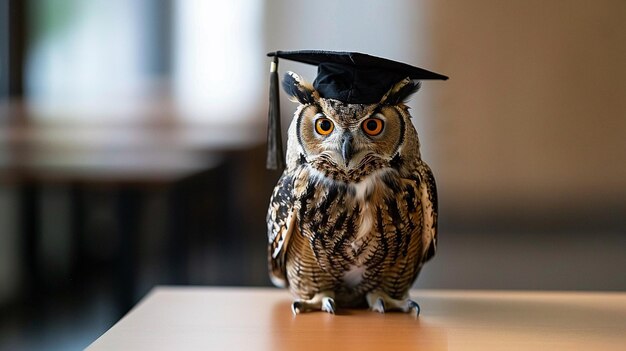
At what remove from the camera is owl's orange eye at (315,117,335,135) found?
0.92 m

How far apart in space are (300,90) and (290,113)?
6.28 ft

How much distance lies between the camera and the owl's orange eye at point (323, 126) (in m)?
0.92

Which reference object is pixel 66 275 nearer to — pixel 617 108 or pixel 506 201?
pixel 506 201

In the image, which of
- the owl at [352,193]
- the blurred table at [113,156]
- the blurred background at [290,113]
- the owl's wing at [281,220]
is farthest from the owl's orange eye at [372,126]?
the blurred background at [290,113]

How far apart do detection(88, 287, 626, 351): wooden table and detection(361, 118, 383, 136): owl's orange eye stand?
0.24 meters

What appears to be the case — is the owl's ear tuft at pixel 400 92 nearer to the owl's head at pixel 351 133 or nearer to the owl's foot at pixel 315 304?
the owl's head at pixel 351 133

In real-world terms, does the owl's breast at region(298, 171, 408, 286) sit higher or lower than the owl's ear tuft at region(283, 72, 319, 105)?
lower

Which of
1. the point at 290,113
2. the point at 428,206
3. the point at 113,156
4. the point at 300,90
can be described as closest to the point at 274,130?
the point at 300,90

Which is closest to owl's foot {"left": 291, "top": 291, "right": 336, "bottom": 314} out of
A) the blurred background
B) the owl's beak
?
the owl's beak

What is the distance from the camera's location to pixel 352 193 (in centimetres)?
94

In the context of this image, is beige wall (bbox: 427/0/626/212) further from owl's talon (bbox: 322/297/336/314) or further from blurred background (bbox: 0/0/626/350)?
owl's talon (bbox: 322/297/336/314)

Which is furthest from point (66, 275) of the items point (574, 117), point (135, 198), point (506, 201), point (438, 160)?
point (574, 117)

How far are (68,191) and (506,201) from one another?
177 cm

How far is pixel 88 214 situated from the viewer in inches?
91.3
